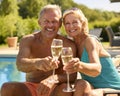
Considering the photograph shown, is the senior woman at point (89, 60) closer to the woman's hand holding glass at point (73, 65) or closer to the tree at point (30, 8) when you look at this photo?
the woman's hand holding glass at point (73, 65)

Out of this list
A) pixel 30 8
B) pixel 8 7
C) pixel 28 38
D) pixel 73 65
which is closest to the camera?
pixel 73 65

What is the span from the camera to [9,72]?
11789 millimetres

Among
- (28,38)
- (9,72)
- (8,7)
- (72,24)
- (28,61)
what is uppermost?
(72,24)

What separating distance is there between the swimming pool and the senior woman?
7.00m

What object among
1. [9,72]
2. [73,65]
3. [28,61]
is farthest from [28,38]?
[9,72]

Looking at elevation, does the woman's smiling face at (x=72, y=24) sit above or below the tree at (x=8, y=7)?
above

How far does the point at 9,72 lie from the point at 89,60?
29.8 ft

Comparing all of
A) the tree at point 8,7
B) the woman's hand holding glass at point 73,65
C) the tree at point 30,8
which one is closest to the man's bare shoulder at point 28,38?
the woman's hand holding glass at point 73,65

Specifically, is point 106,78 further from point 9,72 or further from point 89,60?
point 9,72

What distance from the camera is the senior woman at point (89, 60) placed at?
283 cm

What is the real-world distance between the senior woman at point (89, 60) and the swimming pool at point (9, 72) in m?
7.00

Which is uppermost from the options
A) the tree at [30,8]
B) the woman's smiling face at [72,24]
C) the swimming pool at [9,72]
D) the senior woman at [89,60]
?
the woman's smiling face at [72,24]

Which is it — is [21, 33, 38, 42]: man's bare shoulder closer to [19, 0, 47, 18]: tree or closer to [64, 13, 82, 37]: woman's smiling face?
[64, 13, 82, 37]: woman's smiling face

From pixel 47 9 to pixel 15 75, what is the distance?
26.6 feet
